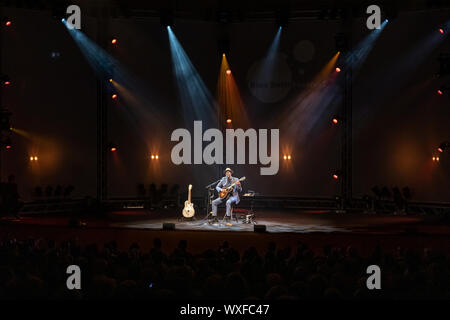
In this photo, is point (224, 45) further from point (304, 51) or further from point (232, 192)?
point (232, 192)

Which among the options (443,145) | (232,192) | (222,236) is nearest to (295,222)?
(232,192)

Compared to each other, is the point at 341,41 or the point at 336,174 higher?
the point at 341,41

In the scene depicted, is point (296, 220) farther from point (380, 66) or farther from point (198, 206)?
point (380, 66)

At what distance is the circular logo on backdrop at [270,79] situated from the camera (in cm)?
1603

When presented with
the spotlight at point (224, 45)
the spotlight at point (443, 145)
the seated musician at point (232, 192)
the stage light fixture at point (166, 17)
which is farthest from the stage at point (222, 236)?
the stage light fixture at point (166, 17)

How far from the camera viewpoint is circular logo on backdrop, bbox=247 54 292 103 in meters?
16.0

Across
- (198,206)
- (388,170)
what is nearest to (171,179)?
(198,206)

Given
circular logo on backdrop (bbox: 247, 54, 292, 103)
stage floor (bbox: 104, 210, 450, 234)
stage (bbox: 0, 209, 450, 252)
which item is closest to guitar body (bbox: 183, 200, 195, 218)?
stage floor (bbox: 104, 210, 450, 234)

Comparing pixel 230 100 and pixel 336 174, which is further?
pixel 230 100

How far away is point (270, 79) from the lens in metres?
16.2

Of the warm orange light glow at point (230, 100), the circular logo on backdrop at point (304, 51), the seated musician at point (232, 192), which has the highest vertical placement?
the circular logo on backdrop at point (304, 51)

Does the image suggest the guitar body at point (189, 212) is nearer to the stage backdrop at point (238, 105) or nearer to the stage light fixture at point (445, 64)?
the stage backdrop at point (238, 105)

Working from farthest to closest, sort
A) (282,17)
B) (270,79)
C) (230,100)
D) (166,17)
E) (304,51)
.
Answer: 1. (230,100)
2. (270,79)
3. (304,51)
4. (282,17)
5. (166,17)

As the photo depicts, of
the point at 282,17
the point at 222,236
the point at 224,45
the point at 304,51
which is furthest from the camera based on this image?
the point at 304,51
